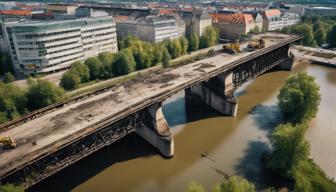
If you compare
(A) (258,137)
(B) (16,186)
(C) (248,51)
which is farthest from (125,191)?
(C) (248,51)

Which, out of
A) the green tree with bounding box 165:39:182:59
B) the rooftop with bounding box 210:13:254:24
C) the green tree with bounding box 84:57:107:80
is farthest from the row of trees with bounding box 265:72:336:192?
the rooftop with bounding box 210:13:254:24

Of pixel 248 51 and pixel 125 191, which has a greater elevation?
pixel 248 51

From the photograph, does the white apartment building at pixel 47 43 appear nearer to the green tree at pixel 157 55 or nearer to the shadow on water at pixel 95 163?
the green tree at pixel 157 55

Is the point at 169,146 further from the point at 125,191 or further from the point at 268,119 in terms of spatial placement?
the point at 268,119

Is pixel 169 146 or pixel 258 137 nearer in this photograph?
pixel 169 146

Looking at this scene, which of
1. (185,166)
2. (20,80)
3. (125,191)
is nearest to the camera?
(125,191)
